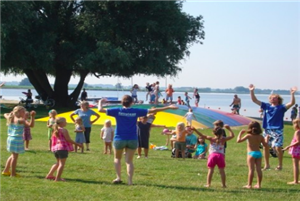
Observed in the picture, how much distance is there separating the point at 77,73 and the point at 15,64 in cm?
973

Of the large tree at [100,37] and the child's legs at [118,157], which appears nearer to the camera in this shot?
the child's legs at [118,157]

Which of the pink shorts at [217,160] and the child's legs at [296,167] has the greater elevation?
the pink shorts at [217,160]

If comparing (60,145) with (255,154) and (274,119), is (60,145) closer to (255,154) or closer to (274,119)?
(255,154)

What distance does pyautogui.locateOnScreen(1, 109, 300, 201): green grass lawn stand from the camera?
8977 mm

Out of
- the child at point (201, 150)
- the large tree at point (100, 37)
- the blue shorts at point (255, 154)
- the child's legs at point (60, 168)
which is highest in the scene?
the large tree at point (100, 37)

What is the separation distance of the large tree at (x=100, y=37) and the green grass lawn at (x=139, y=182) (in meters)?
20.8

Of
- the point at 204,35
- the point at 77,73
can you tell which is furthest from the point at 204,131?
the point at 77,73

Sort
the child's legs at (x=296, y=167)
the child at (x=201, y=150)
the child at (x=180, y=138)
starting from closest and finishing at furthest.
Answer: the child's legs at (x=296, y=167) → the child at (x=180, y=138) → the child at (x=201, y=150)

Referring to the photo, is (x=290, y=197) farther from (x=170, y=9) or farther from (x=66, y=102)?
(x=66, y=102)

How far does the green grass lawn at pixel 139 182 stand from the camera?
8.98m

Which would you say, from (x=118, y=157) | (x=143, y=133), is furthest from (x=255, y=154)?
(x=143, y=133)

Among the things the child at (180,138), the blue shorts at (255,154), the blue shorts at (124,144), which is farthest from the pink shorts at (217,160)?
the child at (180,138)

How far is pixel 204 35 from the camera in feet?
133

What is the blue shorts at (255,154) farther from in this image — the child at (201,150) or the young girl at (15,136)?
the child at (201,150)
